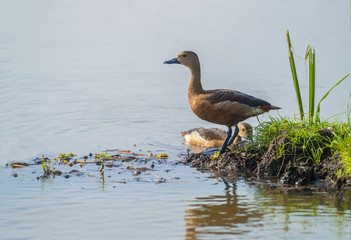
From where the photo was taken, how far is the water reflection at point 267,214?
A: 675 centimetres

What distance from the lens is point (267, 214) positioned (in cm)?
742

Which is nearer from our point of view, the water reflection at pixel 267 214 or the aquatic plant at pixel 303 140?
the water reflection at pixel 267 214

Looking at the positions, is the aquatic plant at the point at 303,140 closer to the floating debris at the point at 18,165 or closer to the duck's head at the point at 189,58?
the duck's head at the point at 189,58

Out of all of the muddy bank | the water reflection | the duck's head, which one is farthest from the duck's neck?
the water reflection

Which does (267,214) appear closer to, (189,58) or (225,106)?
(225,106)

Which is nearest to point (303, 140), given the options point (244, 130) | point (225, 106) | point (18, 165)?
point (225, 106)

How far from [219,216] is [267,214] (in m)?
0.57

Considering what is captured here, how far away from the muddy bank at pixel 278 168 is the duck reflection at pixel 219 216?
0.95 m

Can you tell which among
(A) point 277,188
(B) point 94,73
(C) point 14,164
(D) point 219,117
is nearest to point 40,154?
(C) point 14,164

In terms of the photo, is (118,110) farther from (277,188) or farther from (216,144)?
(277,188)

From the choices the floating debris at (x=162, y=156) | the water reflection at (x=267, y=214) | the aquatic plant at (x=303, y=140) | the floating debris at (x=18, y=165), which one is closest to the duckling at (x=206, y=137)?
the floating debris at (x=162, y=156)

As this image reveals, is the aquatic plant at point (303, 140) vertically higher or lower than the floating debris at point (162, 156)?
higher

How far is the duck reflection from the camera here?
22.4 ft

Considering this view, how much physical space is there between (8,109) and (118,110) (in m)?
2.45
